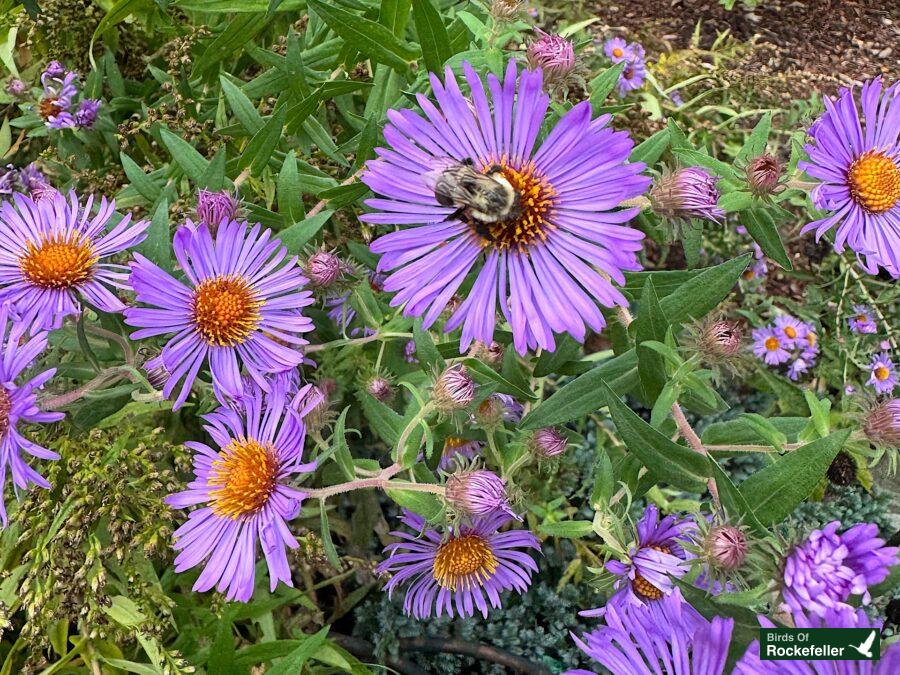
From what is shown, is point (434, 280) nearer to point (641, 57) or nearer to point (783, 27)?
point (641, 57)

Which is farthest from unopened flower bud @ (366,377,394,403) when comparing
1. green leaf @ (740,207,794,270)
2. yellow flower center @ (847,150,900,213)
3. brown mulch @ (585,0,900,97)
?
brown mulch @ (585,0,900,97)

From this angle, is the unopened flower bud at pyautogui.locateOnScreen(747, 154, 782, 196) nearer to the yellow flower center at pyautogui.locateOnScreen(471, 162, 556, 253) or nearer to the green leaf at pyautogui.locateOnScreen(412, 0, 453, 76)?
the yellow flower center at pyautogui.locateOnScreen(471, 162, 556, 253)

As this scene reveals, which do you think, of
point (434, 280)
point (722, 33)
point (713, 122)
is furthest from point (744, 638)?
point (722, 33)

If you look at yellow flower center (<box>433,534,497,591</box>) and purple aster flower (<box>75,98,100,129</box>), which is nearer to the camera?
yellow flower center (<box>433,534,497,591</box>)

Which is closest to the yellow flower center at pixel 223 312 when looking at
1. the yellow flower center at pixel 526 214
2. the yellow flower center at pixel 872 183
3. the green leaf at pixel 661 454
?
the yellow flower center at pixel 526 214

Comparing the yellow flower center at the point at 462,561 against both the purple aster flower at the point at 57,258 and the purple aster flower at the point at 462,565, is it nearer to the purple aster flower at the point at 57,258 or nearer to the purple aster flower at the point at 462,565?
the purple aster flower at the point at 462,565

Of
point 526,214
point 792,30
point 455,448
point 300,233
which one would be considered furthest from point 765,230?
point 792,30
